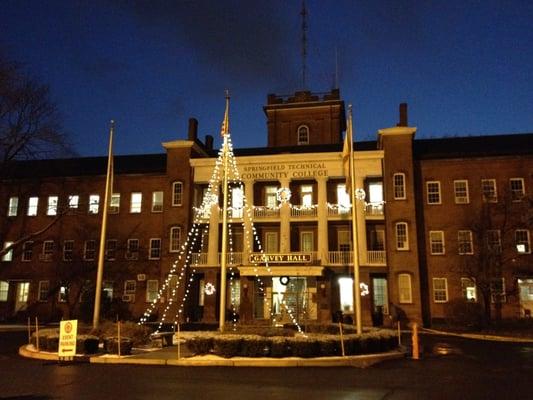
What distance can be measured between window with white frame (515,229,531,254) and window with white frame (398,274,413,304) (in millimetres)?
7650

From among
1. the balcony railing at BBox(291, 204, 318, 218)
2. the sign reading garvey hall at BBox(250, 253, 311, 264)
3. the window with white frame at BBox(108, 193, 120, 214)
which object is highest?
the window with white frame at BBox(108, 193, 120, 214)

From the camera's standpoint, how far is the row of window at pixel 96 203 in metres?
40.6

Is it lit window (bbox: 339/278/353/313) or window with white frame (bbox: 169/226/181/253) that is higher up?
window with white frame (bbox: 169/226/181/253)

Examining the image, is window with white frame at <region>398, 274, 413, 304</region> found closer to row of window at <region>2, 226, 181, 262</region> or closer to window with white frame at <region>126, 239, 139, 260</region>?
row of window at <region>2, 226, 181, 262</region>

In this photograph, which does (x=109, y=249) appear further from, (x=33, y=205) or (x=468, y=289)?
(x=468, y=289)

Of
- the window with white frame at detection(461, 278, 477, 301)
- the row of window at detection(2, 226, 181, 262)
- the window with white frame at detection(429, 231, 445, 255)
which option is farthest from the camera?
the row of window at detection(2, 226, 181, 262)

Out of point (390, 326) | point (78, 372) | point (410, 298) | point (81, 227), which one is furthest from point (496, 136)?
point (78, 372)

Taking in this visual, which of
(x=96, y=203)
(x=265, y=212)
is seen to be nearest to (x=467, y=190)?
(x=265, y=212)

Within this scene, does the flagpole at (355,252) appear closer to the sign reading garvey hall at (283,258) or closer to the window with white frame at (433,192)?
the sign reading garvey hall at (283,258)

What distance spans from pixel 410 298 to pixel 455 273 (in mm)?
3617

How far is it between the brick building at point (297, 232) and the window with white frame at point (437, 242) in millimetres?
95

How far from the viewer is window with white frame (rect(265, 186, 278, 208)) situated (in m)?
40.9

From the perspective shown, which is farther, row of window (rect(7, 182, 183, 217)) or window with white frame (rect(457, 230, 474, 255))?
row of window (rect(7, 182, 183, 217))

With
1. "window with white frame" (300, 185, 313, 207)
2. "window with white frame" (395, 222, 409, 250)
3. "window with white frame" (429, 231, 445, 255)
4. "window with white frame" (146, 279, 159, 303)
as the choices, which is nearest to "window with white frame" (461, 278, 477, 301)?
"window with white frame" (429, 231, 445, 255)
